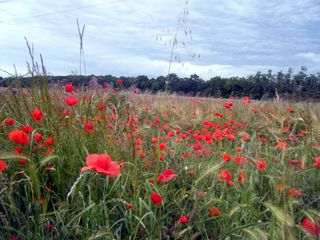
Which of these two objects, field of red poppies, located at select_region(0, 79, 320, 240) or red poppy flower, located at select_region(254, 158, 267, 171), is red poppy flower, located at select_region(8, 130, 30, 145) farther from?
red poppy flower, located at select_region(254, 158, 267, 171)

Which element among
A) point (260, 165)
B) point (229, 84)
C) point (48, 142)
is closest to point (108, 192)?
point (48, 142)

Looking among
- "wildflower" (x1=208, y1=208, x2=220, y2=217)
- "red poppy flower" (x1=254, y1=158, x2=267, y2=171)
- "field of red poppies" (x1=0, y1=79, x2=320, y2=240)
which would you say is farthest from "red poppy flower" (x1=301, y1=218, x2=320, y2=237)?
"red poppy flower" (x1=254, y1=158, x2=267, y2=171)

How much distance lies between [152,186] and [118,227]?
0.98 ft

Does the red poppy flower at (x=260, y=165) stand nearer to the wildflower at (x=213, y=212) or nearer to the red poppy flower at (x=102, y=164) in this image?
the wildflower at (x=213, y=212)

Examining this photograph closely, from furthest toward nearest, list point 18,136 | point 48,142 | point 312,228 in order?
point 48,142, point 18,136, point 312,228

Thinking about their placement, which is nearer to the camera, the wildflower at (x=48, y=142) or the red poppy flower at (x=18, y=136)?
the red poppy flower at (x=18, y=136)

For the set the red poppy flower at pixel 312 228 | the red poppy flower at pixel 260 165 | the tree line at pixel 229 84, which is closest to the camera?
the red poppy flower at pixel 312 228

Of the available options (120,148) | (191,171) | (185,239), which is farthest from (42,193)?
(191,171)

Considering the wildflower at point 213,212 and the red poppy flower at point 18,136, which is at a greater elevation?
the red poppy flower at point 18,136

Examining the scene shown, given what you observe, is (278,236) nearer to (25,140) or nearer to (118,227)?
(118,227)

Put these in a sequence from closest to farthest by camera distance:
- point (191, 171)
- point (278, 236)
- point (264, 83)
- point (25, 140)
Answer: point (278, 236) < point (25, 140) < point (191, 171) < point (264, 83)

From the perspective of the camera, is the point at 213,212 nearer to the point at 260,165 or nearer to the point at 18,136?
the point at 260,165

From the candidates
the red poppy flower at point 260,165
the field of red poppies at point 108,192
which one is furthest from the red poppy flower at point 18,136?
the red poppy flower at point 260,165

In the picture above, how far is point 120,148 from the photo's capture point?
2223 millimetres
